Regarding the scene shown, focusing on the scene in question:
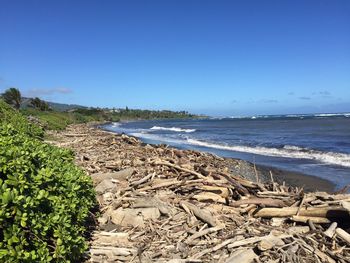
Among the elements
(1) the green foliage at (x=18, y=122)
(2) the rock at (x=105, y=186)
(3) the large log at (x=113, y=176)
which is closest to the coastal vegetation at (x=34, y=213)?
(2) the rock at (x=105, y=186)

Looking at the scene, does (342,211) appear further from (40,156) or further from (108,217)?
(40,156)

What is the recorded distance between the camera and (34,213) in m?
4.23

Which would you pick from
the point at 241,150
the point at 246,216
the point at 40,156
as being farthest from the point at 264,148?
the point at 40,156

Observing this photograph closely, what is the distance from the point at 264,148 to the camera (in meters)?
29.0

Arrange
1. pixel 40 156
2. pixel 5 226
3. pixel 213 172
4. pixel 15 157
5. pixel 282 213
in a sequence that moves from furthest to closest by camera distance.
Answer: pixel 213 172
pixel 282 213
pixel 40 156
pixel 15 157
pixel 5 226

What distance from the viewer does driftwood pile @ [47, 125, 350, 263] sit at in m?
5.43

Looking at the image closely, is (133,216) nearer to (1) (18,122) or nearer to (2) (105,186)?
(2) (105,186)

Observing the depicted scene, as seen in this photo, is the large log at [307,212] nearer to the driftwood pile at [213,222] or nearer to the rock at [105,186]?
the driftwood pile at [213,222]

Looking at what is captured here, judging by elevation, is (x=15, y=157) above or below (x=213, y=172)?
above

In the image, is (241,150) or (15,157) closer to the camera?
(15,157)

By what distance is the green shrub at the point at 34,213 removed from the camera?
3.77m

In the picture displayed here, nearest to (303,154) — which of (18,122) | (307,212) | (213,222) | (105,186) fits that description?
(18,122)

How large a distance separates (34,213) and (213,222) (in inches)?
127

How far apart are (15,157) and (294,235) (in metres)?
4.32
